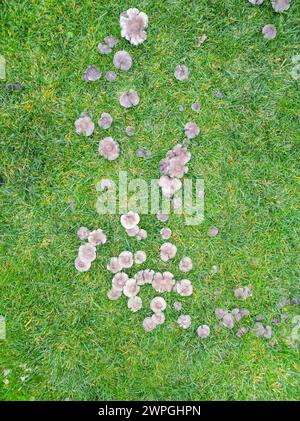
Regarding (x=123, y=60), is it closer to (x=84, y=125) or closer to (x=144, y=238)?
(x=84, y=125)

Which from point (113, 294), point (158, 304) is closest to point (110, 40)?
point (113, 294)

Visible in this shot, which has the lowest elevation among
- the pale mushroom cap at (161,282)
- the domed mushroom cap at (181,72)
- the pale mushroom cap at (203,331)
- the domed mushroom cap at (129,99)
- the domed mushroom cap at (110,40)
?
the pale mushroom cap at (203,331)

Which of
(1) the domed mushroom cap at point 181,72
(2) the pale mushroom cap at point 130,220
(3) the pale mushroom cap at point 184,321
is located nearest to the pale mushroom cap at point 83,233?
(2) the pale mushroom cap at point 130,220

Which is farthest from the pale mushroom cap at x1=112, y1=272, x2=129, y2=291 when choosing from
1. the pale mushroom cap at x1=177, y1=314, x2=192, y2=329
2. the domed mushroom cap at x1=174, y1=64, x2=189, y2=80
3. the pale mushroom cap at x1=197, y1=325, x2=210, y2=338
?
the domed mushroom cap at x1=174, y1=64, x2=189, y2=80

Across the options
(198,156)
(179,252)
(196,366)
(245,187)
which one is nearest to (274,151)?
(245,187)

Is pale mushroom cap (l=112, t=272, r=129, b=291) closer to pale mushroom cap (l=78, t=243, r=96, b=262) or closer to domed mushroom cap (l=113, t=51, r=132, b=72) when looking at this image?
pale mushroom cap (l=78, t=243, r=96, b=262)

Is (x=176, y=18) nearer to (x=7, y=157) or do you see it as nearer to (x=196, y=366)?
(x=7, y=157)

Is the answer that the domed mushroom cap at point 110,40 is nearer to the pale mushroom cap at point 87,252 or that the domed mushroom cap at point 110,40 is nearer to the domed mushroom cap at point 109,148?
the domed mushroom cap at point 109,148
